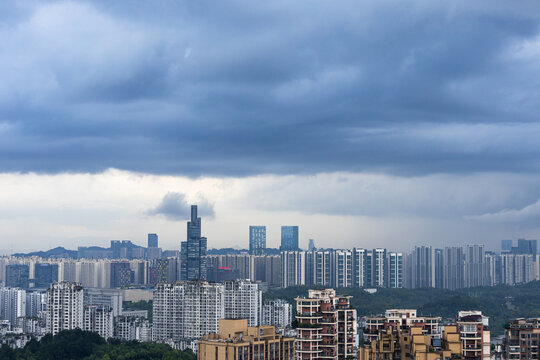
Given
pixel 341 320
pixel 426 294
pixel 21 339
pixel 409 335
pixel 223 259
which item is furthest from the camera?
pixel 223 259

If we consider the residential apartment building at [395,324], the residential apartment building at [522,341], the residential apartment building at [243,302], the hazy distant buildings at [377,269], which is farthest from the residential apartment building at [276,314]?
the hazy distant buildings at [377,269]

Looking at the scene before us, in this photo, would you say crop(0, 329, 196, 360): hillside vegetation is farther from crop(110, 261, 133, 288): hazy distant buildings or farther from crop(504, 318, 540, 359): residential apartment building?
crop(110, 261, 133, 288): hazy distant buildings

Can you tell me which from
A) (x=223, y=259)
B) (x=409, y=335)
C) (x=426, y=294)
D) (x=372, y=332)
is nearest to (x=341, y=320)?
(x=372, y=332)

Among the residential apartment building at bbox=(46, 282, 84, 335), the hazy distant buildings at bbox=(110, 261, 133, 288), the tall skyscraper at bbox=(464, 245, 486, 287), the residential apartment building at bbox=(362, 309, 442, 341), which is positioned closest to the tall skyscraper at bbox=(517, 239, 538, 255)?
the tall skyscraper at bbox=(464, 245, 486, 287)

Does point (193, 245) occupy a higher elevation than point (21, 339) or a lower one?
higher

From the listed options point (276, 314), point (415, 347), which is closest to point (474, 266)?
point (276, 314)

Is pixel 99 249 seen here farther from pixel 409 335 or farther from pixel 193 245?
pixel 409 335

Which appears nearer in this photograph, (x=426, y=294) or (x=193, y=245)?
(x=426, y=294)

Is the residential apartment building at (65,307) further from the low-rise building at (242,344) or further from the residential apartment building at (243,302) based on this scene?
the low-rise building at (242,344)
